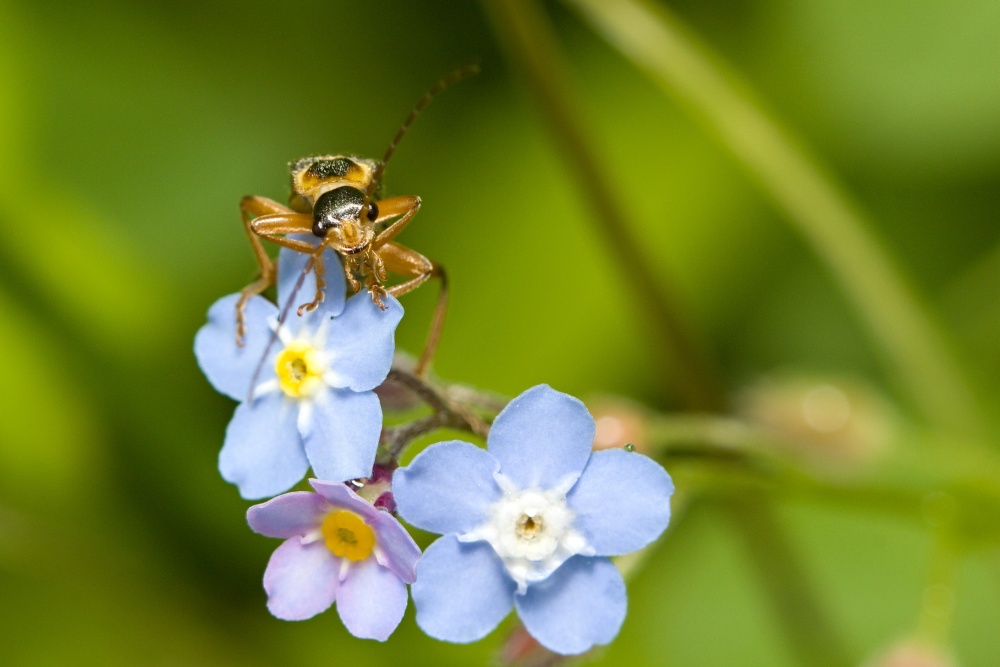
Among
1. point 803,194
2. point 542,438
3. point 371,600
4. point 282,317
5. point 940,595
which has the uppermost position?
point 803,194

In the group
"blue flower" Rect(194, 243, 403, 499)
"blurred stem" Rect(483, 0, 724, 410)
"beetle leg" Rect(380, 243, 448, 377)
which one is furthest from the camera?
"blurred stem" Rect(483, 0, 724, 410)

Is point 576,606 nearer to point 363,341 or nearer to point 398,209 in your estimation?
point 363,341

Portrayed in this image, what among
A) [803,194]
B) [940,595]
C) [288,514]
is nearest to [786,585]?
[940,595]

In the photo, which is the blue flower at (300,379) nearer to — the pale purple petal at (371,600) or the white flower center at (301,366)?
the white flower center at (301,366)

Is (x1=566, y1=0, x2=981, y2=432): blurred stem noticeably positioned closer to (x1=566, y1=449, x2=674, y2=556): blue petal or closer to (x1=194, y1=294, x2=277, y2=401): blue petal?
(x1=194, y1=294, x2=277, y2=401): blue petal

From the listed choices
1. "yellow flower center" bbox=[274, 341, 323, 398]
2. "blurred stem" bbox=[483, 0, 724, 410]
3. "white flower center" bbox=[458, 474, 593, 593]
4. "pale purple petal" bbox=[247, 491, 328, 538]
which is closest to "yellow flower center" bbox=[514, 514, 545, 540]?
"white flower center" bbox=[458, 474, 593, 593]

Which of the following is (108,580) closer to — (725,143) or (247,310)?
(247,310)
